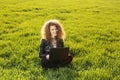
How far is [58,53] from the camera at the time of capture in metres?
7.67

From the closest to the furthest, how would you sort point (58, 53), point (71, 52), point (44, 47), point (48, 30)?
point (58, 53), point (44, 47), point (48, 30), point (71, 52)

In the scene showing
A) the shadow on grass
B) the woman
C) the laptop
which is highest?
the woman

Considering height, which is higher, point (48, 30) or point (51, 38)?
point (48, 30)

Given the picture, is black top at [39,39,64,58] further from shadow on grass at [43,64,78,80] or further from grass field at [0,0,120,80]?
shadow on grass at [43,64,78,80]

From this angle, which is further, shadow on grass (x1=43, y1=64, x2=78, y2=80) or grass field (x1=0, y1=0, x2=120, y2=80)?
grass field (x1=0, y1=0, x2=120, y2=80)

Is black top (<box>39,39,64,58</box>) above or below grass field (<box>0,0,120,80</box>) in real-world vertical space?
above

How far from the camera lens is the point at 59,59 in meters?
7.83

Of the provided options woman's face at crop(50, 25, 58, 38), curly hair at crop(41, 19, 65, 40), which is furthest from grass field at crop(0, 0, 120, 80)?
woman's face at crop(50, 25, 58, 38)

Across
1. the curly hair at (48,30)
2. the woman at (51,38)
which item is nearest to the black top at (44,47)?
the woman at (51,38)

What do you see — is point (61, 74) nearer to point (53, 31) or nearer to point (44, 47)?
point (44, 47)

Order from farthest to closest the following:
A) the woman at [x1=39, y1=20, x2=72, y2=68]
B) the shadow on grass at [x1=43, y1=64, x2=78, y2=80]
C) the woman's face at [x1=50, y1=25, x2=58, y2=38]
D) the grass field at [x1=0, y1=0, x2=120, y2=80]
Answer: the woman's face at [x1=50, y1=25, x2=58, y2=38]
the woman at [x1=39, y1=20, x2=72, y2=68]
the grass field at [x1=0, y1=0, x2=120, y2=80]
the shadow on grass at [x1=43, y1=64, x2=78, y2=80]

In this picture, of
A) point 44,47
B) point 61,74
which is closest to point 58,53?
Result: point 61,74

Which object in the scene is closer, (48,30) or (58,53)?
(58,53)

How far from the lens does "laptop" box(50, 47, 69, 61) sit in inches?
300
